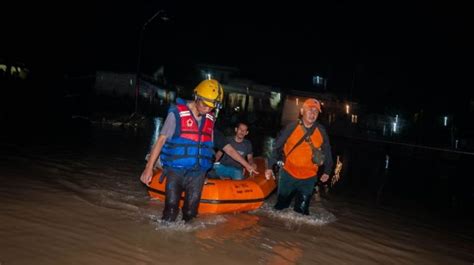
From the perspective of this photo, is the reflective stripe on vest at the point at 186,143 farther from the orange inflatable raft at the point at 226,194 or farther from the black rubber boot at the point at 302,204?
the black rubber boot at the point at 302,204

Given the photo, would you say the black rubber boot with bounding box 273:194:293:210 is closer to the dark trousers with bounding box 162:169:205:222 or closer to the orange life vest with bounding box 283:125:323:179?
A: the orange life vest with bounding box 283:125:323:179

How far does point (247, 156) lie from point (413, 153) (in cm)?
2300

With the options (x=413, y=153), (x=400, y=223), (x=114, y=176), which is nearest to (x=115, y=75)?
(x=413, y=153)

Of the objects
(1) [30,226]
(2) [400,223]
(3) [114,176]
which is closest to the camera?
(1) [30,226]

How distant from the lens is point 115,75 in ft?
135

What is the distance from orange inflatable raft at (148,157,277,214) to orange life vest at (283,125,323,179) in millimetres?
724

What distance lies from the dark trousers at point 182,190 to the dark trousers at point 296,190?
1693mm

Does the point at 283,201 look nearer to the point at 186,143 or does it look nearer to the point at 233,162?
the point at 233,162

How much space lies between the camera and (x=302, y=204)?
→ 7.02 m

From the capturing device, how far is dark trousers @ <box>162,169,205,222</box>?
5.41 meters

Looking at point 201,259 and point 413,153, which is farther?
point 413,153

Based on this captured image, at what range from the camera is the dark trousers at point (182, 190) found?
541 cm

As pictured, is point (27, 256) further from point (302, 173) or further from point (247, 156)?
point (247, 156)

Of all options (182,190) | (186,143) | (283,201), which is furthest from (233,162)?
(186,143)
